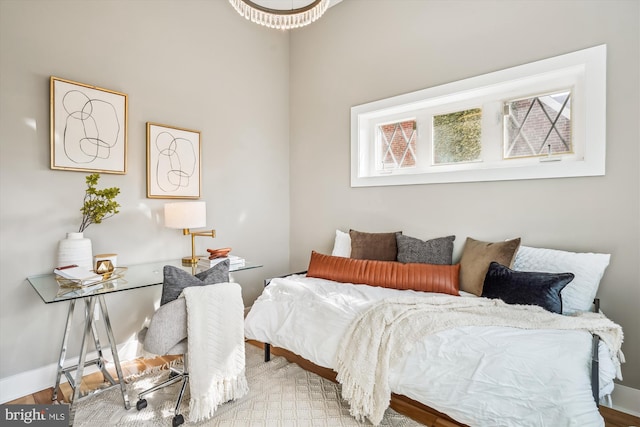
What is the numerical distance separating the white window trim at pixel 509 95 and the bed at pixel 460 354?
1.98 feet

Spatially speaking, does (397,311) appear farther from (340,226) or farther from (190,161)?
(190,161)

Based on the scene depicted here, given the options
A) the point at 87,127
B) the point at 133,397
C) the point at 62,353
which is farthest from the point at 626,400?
the point at 87,127

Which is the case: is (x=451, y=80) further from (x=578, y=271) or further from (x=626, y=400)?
(x=626, y=400)

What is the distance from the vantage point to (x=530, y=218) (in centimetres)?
223

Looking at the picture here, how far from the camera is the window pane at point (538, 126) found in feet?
7.34

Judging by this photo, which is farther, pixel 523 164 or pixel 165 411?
pixel 523 164

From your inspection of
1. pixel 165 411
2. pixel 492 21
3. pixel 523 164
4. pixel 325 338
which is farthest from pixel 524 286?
pixel 165 411

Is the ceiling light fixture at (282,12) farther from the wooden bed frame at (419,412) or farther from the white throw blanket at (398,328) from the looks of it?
the wooden bed frame at (419,412)

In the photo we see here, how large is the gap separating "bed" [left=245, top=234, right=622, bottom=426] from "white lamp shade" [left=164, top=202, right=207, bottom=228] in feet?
3.30

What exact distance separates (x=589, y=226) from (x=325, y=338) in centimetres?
175

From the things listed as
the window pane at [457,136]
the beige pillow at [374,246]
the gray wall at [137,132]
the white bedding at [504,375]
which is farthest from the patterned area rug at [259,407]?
the window pane at [457,136]

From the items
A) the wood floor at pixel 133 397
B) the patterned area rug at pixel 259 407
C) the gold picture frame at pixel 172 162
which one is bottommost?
the wood floor at pixel 133 397

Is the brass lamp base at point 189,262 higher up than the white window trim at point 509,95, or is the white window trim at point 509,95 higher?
the white window trim at point 509,95

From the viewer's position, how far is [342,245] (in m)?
3.08
